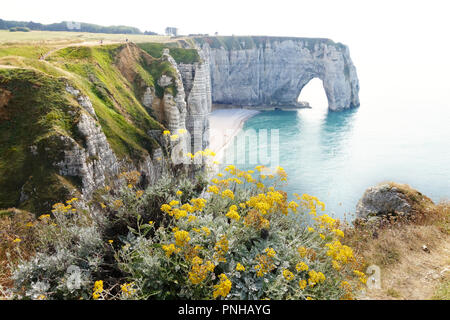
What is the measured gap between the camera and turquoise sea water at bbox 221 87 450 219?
42.9 metres

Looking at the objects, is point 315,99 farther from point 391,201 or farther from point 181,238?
point 181,238

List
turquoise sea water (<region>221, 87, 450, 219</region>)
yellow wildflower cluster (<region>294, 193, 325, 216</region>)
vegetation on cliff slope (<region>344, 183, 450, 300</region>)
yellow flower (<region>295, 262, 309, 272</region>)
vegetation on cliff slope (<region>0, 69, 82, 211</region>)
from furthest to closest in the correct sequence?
turquoise sea water (<region>221, 87, 450, 219</region>), vegetation on cliff slope (<region>0, 69, 82, 211</region>), vegetation on cliff slope (<region>344, 183, 450, 300</region>), yellow wildflower cluster (<region>294, 193, 325, 216</region>), yellow flower (<region>295, 262, 309, 272</region>)

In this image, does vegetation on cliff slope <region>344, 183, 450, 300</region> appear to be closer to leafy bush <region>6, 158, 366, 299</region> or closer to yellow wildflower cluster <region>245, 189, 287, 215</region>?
leafy bush <region>6, 158, 366, 299</region>

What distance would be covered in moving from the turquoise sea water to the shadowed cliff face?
41.7 feet

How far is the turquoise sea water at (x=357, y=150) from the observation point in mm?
42906

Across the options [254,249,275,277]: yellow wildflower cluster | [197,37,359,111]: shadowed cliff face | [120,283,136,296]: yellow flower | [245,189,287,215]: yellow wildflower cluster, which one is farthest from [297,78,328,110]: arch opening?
[120,283,136,296]: yellow flower

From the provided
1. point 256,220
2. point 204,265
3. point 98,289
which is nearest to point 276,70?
point 256,220

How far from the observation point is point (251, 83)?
11150 centimetres

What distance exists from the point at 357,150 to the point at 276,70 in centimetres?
6281

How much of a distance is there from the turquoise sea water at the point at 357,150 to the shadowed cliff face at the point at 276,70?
12.7 metres

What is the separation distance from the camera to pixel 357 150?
61938 mm

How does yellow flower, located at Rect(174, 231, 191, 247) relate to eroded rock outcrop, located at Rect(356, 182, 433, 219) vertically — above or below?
above

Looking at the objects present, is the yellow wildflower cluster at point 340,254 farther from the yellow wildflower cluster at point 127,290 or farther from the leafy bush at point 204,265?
the yellow wildflower cluster at point 127,290
